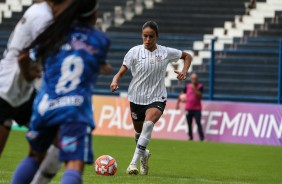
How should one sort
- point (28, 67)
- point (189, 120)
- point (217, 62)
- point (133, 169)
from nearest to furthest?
point (28, 67) < point (133, 169) < point (189, 120) < point (217, 62)

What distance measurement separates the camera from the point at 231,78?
27453 millimetres

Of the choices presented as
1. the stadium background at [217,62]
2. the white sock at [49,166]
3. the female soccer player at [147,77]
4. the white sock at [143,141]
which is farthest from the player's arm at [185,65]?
the white sock at [49,166]

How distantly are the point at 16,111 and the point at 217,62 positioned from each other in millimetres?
19491

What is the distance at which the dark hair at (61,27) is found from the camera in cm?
691

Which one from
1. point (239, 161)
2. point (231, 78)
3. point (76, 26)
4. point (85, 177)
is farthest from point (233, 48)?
point (76, 26)

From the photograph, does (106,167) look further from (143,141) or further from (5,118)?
(5,118)

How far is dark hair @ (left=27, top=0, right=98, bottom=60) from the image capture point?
691 cm

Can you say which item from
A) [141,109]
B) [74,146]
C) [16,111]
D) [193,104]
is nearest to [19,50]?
[16,111]

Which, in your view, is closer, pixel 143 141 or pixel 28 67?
pixel 28 67

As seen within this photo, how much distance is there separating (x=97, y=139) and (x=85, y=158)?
16583 mm

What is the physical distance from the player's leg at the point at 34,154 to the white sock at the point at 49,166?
6 centimetres

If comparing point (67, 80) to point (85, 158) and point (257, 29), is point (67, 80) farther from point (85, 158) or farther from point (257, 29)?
point (257, 29)

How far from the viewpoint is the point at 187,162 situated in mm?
16516

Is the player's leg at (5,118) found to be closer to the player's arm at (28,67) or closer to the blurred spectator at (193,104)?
the player's arm at (28,67)
